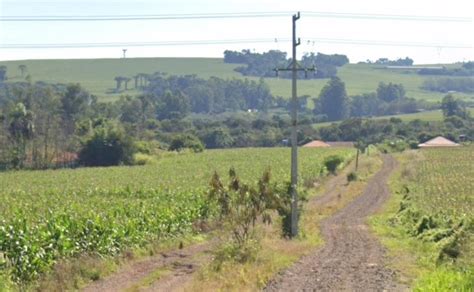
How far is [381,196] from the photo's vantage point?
56406 mm

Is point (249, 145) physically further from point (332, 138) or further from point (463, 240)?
point (463, 240)

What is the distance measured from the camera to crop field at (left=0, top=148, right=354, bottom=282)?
20719 millimetres

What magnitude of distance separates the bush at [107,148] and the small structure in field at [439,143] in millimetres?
51667

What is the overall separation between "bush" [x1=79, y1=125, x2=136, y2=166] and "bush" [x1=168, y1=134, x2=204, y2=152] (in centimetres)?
1685

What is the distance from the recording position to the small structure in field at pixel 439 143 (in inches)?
4593

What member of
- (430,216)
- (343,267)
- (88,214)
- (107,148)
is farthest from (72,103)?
(343,267)

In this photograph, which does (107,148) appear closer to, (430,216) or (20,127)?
(20,127)

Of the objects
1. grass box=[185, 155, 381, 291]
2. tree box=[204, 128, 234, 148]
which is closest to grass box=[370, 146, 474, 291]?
grass box=[185, 155, 381, 291]

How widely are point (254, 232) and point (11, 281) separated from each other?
31.8 ft

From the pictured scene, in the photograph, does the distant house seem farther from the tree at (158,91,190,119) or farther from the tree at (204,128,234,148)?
the tree at (158,91,190,119)

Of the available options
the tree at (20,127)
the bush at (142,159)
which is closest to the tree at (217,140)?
the bush at (142,159)

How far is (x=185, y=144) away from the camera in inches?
3969

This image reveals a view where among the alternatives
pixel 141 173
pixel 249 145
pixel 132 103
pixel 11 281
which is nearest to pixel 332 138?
pixel 249 145

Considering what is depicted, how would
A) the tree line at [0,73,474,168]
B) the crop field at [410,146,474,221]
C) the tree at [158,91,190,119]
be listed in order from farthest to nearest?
the tree at [158,91,190,119] → the tree line at [0,73,474,168] → the crop field at [410,146,474,221]
